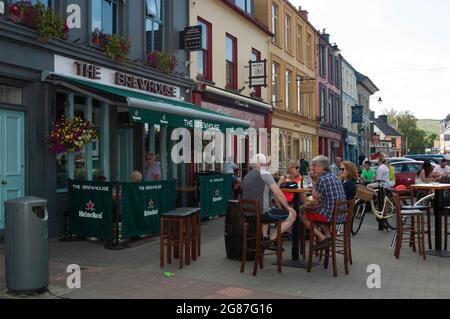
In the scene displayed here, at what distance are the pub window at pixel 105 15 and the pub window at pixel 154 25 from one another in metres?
1.29

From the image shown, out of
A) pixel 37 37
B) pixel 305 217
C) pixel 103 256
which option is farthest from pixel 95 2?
pixel 305 217

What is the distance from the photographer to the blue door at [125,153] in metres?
11.9

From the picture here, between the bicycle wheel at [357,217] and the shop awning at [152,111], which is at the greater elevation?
the shop awning at [152,111]

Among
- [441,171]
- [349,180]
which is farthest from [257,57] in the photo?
[349,180]

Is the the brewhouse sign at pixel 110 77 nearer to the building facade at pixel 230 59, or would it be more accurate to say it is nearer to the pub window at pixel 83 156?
the pub window at pixel 83 156

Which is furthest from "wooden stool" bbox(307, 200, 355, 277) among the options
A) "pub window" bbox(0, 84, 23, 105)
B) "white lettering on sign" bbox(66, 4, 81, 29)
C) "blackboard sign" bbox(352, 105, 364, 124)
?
"blackboard sign" bbox(352, 105, 364, 124)

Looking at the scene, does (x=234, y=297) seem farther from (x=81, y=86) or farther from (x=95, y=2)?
(x=95, y=2)

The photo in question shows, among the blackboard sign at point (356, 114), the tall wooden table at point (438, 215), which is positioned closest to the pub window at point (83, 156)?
the tall wooden table at point (438, 215)

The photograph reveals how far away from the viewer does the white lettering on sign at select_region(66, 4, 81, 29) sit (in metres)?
9.70

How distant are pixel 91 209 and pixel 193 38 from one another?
22.7 feet

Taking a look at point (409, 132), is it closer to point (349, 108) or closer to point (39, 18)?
point (349, 108)

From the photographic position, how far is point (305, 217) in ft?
23.7
